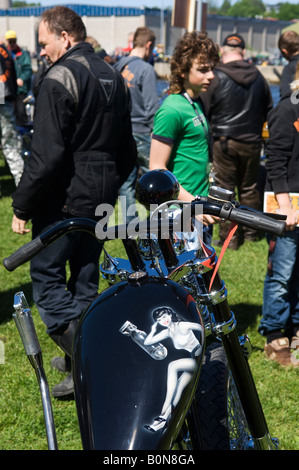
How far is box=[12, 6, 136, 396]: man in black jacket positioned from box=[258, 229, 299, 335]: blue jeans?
1.22m

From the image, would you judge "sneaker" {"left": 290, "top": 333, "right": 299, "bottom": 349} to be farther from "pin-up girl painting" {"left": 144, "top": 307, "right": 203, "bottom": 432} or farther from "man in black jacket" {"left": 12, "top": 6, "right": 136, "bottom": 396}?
"pin-up girl painting" {"left": 144, "top": 307, "right": 203, "bottom": 432}

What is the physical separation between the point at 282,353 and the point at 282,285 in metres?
0.46

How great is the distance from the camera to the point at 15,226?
3.18 m

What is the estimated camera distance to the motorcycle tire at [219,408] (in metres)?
1.74

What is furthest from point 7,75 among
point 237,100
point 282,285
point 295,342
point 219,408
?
point 219,408

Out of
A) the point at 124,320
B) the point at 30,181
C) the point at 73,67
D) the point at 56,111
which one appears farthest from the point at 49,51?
the point at 124,320

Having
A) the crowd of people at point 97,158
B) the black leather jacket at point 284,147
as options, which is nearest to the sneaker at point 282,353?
the crowd of people at point 97,158

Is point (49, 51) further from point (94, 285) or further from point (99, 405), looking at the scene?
point (99, 405)

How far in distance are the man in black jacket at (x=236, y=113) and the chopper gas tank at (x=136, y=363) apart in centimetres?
458

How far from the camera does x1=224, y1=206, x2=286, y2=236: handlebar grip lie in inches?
58.5

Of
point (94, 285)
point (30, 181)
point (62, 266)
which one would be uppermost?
point (30, 181)

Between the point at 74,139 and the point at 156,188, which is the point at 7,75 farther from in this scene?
the point at 156,188

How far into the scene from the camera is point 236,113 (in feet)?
19.2

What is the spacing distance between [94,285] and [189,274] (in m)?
1.97
